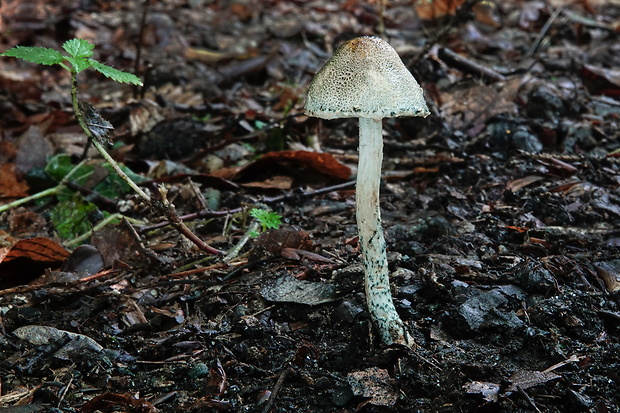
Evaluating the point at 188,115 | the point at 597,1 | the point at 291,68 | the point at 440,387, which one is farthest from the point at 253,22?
the point at 440,387

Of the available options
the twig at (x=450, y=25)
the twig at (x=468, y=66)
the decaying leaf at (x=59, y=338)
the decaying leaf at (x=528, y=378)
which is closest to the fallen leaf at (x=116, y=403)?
the decaying leaf at (x=59, y=338)

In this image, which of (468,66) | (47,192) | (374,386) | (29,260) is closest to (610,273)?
(374,386)

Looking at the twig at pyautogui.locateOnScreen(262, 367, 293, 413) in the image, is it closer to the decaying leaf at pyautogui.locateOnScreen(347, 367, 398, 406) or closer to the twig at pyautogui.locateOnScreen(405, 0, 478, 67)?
the decaying leaf at pyautogui.locateOnScreen(347, 367, 398, 406)

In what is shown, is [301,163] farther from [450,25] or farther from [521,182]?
[450,25]

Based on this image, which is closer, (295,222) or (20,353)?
(20,353)

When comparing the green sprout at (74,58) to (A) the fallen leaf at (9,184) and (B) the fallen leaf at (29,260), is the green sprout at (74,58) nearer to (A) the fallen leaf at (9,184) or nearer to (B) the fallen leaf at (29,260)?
(B) the fallen leaf at (29,260)

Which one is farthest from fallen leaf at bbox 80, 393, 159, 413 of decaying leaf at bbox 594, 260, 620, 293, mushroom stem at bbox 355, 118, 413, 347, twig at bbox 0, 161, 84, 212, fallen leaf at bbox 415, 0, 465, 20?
fallen leaf at bbox 415, 0, 465, 20

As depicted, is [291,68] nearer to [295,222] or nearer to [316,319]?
[295,222]
